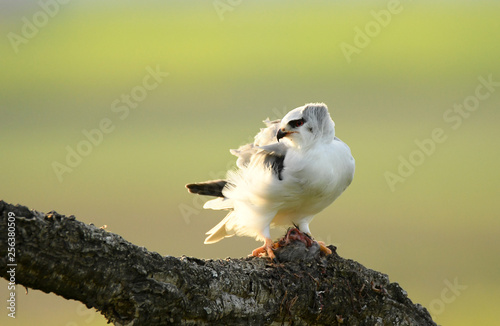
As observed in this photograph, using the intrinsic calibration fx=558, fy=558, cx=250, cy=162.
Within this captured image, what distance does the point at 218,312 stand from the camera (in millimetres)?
5359

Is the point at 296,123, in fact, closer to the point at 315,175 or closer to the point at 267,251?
the point at 315,175

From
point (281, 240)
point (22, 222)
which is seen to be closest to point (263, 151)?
point (281, 240)

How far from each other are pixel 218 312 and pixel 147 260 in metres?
1.00

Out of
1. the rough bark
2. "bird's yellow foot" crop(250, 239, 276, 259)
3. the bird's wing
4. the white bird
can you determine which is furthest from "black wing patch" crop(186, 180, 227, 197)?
the rough bark

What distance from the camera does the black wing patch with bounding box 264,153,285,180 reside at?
7.72m

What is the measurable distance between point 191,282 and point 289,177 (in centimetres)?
272

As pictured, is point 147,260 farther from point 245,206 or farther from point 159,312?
point 245,206

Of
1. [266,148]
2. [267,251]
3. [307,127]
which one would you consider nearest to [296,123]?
[307,127]

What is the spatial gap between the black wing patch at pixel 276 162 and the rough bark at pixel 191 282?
1.17m

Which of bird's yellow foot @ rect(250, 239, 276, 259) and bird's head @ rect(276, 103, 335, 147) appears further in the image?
bird's head @ rect(276, 103, 335, 147)

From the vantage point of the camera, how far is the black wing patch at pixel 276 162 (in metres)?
7.72

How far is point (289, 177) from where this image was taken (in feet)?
24.6

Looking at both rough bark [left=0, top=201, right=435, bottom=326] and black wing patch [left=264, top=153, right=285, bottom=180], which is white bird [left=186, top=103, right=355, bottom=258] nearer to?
black wing patch [left=264, top=153, right=285, bottom=180]

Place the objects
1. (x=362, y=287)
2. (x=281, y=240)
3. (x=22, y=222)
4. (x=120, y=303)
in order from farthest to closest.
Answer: (x=281, y=240)
(x=362, y=287)
(x=120, y=303)
(x=22, y=222)
